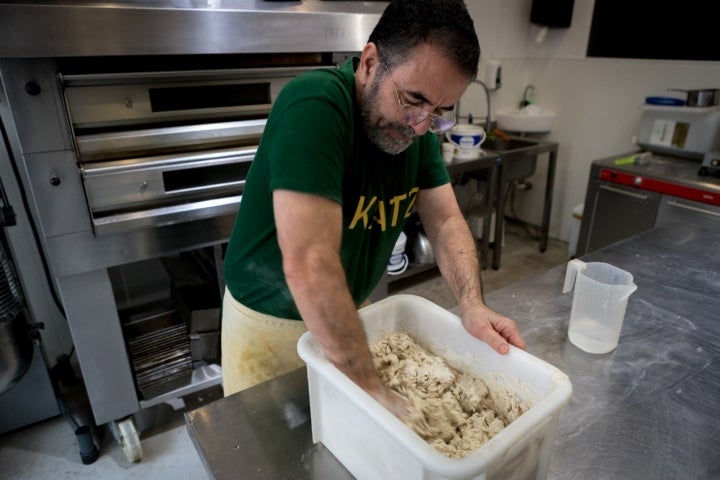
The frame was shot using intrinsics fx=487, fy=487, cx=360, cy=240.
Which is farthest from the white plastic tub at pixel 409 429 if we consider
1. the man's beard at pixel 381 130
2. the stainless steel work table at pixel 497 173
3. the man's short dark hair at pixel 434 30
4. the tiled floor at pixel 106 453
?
the stainless steel work table at pixel 497 173

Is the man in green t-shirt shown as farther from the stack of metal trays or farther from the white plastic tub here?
the stack of metal trays

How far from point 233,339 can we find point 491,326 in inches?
26.8

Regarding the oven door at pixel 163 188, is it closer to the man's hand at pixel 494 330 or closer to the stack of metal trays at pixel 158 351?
the stack of metal trays at pixel 158 351

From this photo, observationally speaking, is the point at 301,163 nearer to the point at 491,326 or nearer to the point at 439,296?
the point at 491,326

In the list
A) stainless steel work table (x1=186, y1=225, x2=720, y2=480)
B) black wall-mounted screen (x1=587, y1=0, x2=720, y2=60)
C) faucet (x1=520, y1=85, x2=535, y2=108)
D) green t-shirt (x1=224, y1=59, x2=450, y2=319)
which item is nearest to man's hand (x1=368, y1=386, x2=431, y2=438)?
stainless steel work table (x1=186, y1=225, x2=720, y2=480)

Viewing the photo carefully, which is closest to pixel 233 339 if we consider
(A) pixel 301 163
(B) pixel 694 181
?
(A) pixel 301 163

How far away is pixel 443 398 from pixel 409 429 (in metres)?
0.22

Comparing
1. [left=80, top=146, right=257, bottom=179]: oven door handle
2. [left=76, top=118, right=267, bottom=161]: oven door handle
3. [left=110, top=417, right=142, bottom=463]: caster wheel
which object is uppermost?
[left=76, top=118, right=267, bottom=161]: oven door handle

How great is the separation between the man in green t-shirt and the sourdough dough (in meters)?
0.07

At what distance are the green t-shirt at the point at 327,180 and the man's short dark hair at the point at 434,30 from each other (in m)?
0.14

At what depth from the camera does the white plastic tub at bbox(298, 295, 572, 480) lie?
0.61 m

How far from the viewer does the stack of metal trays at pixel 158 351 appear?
1.86 metres

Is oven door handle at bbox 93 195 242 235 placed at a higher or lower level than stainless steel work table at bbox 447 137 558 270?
higher

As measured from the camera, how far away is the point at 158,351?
190cm
